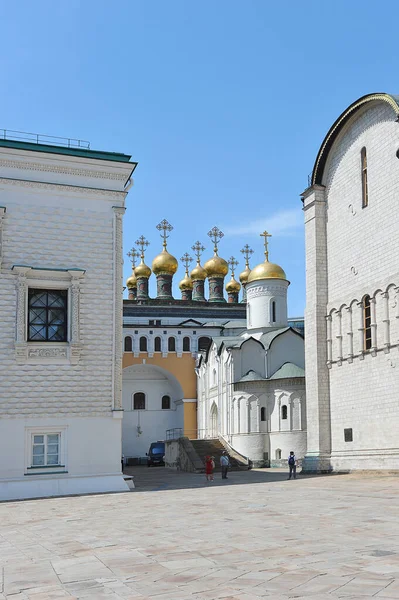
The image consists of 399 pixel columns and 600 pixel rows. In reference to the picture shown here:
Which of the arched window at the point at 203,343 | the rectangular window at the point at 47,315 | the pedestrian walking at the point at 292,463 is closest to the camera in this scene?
the rectangular window at the point at 47,315

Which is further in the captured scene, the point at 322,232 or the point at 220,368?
the point at 220,368

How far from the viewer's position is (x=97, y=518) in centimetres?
1208

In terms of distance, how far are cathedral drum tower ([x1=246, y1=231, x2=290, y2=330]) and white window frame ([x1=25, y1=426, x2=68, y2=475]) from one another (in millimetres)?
21107

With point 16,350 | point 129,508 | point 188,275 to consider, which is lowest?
point 129,508

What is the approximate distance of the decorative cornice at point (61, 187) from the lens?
18089 millimetres

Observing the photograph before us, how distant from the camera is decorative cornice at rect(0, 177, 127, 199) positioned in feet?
59.3

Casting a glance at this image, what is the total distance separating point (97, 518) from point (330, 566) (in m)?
6.30

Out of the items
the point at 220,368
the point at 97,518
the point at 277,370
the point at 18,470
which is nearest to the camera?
the point at 97,518

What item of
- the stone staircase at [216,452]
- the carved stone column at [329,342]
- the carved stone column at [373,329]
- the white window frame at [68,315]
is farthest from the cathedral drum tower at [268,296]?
the white window frame at [68,315]

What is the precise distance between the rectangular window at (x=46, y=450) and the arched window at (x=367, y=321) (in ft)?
34.7

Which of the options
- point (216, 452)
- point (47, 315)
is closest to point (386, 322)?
point (47, 315)

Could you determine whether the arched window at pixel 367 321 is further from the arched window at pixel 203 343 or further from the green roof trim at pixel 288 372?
the arched window at pixel 203 343

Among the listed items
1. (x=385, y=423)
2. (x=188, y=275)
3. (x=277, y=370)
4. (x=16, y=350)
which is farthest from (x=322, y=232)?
(x=188, y=275)

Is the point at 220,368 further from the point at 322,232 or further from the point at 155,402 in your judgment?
the point at 322,232
